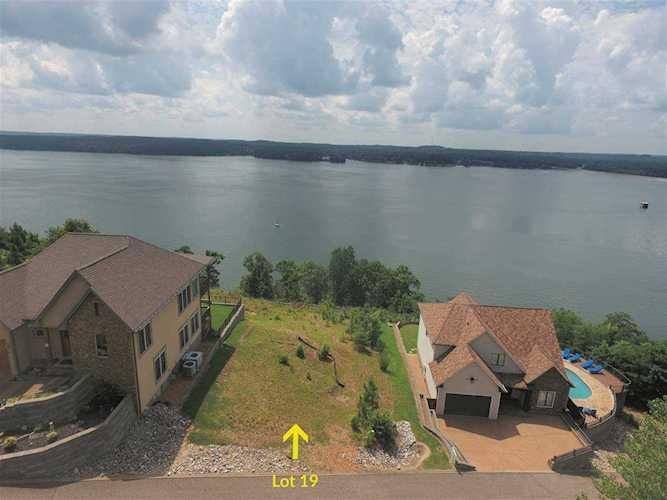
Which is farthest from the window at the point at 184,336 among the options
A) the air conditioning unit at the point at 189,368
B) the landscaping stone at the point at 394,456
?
the landscaping stone at the point at 394,456

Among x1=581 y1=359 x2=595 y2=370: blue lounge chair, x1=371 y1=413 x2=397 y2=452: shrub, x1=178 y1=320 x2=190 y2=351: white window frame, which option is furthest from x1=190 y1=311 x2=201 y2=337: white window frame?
x1=581 y1=359 x2=595 y2=370: blue lounge chair

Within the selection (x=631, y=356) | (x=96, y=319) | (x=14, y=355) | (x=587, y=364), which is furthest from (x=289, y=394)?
(x=631, y=356)

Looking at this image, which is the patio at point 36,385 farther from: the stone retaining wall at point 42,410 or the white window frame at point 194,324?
the white window frame at point 194,324

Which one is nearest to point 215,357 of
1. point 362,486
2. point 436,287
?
point 362,486

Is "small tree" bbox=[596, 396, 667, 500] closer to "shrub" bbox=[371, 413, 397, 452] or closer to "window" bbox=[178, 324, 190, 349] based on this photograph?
"shrub" bbox=[371, 413, 397, 452]

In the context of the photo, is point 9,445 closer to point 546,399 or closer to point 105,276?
point 105,276

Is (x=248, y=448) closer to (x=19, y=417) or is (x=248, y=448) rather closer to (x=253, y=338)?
(x=19, y=417)
